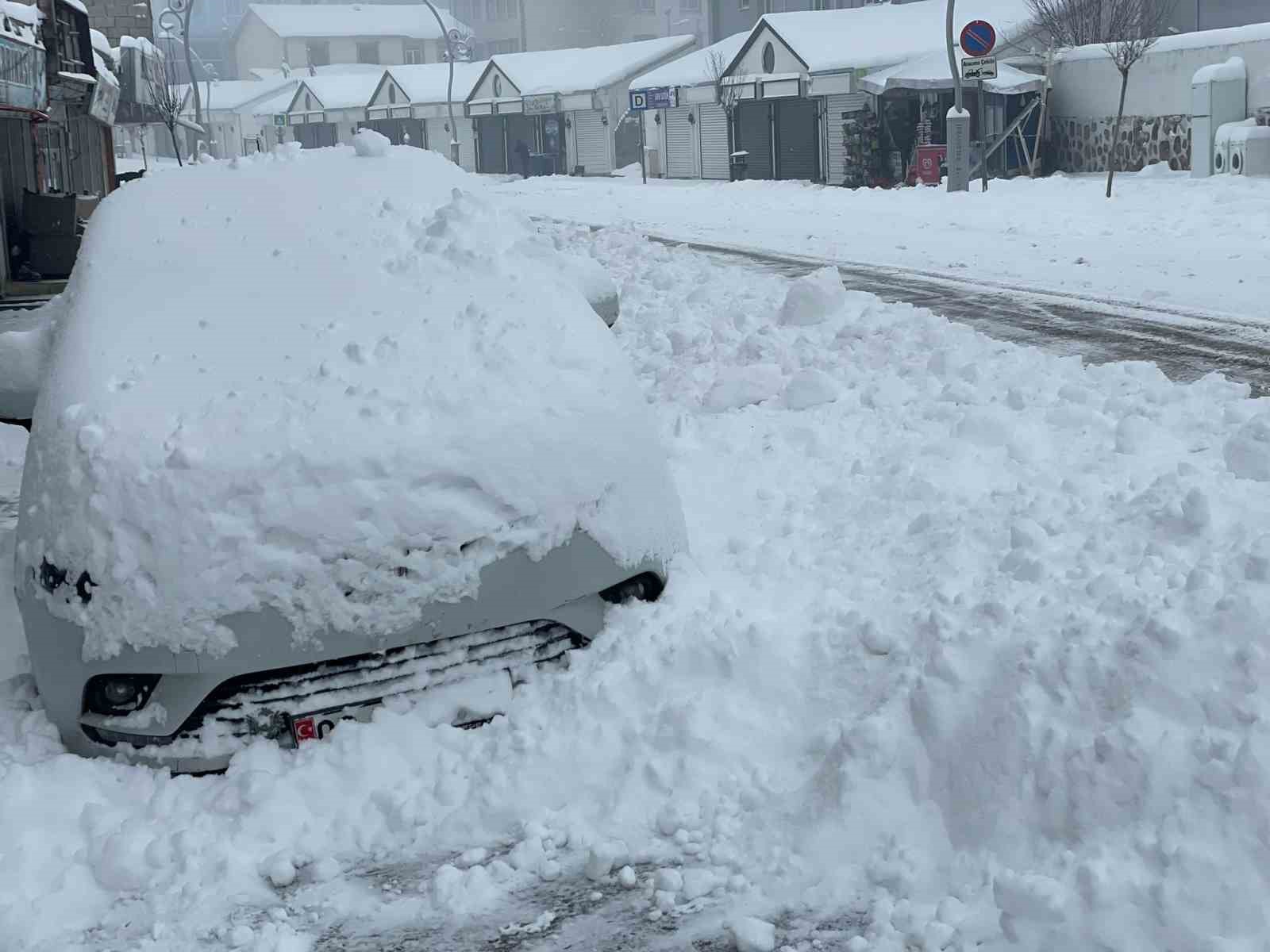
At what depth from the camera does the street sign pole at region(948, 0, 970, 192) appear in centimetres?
2341

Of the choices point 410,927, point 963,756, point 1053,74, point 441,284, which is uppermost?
point 1053,74

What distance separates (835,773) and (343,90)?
67724mm

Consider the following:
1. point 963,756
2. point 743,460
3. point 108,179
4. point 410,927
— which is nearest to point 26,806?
point 410,927

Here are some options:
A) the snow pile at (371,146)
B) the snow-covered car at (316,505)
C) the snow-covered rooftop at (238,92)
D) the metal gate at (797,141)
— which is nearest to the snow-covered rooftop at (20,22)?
the snow pile at (371,146)

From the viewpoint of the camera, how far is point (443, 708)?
145 inches

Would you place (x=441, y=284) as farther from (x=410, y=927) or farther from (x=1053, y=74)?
(x=1053, y=74)

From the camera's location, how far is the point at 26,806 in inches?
136

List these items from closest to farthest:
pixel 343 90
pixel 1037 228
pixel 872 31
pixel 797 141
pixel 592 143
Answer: pixel 1037 228, pixel 872 31, pixel 797 141, pixel 592 143, pixel 343 90

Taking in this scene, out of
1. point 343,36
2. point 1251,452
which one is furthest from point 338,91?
point 1251,452

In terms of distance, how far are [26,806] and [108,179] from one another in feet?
97.1

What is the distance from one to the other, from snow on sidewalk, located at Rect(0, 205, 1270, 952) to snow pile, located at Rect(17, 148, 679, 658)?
0.40 m

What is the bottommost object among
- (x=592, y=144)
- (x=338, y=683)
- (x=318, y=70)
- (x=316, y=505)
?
(x=338, y=683)

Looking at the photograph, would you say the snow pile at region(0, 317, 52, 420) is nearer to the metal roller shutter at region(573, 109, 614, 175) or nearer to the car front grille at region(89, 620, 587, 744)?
the car front grille at region(89, 620, 587, 744)

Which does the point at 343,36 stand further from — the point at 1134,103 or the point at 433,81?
the point at 1134,103
